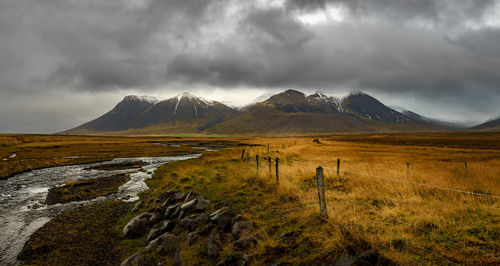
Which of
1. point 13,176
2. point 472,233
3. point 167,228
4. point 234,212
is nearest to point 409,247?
point 472,233

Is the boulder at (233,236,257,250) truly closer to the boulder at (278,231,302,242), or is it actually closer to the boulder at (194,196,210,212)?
the boulder at (278,231,302,242)

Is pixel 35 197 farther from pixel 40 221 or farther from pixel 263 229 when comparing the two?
pixel 263 229

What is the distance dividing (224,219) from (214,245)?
4.41 ft

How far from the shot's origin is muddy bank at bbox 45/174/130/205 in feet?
61.0

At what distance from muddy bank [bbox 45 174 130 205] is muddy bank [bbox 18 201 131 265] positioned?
13.6 ft

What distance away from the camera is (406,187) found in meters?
A: 11.2

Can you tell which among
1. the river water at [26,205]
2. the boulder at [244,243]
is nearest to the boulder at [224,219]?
the boulder at [244,243]

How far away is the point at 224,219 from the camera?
9273 millimetres

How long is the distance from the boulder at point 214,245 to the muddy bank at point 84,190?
15771 mm

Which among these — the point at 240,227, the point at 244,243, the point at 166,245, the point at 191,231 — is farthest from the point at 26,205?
the point at 244,243

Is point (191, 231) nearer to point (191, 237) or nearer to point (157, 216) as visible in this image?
point (191, 237)

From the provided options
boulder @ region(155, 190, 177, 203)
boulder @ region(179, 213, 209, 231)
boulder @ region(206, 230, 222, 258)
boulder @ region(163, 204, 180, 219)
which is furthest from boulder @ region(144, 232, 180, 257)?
boulder @ region(155, 190, 177, 203)

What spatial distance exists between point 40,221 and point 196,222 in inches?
424

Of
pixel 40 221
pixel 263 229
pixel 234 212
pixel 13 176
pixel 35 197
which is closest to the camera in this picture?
pixel 263 229
